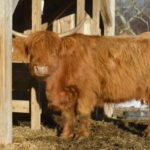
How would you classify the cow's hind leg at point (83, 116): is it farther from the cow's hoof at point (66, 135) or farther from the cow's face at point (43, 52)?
the cow's face at point (43, 52)

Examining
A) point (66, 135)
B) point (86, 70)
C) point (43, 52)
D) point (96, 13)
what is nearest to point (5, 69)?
point (43, 52)

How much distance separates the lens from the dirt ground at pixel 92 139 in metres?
7.79

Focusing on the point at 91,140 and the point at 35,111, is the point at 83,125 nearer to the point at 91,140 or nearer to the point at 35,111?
the point at 91,140

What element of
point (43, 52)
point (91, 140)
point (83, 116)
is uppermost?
point (43, 52)

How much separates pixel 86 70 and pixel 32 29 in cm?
140

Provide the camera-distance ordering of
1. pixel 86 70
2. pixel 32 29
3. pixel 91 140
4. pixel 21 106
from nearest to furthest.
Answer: pixel 91 140 < pixel 86 70 < pixel 32 29 < pixel 21 106

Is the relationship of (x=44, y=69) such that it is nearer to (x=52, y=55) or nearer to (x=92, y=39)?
(x=52, y=55)

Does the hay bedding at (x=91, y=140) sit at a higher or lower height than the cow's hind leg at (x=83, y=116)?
lower

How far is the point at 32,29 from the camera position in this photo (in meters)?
9.27

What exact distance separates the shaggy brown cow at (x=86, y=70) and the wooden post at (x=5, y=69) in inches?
33.9

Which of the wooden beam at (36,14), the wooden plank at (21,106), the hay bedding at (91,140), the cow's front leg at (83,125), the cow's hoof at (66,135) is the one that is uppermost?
the wooden beam at (36,14)

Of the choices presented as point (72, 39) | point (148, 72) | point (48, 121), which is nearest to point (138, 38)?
point (148, 72)

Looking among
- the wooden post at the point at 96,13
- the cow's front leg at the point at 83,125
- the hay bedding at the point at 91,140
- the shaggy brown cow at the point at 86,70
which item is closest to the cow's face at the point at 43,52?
the shaggy brown cow at the point at 86,70

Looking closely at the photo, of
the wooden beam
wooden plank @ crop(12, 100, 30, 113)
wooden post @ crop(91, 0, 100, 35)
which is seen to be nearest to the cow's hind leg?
wooden plank @ crop(12, 100, 30, 113)
